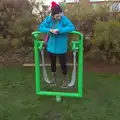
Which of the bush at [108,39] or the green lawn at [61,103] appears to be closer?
the green lawn at [61,103]

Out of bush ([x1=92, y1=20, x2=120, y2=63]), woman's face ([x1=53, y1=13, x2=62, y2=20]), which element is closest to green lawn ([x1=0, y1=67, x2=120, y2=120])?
bush ([x1=92, y1=20, x2=120, y2=63])

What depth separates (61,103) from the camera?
465cm

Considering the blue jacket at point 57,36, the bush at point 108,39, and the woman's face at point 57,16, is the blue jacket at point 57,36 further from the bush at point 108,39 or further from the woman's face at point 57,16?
the bush at point 108,39

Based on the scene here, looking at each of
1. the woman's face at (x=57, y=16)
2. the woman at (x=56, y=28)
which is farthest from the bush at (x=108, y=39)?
the woman's face at (x=57, y=16)

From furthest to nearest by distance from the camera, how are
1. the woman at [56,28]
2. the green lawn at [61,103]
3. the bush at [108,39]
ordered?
the bush at [108,39] < the woman at [56,28] < the green lawn at [61,103]

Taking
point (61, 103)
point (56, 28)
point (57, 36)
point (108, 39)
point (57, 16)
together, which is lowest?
point (61, 103)

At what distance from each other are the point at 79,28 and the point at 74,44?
9.83 feet

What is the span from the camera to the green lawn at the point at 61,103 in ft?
13.7

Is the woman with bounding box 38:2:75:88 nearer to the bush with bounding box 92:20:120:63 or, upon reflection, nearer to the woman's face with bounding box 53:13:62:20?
the woman's face with bounding box 53:13:62:20

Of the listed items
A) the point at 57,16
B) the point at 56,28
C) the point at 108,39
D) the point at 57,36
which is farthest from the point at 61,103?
the point at 108,39

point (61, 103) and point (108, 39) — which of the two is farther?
point (108, 39)

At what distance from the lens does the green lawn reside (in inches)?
165

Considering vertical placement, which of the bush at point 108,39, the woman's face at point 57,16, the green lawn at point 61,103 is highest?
the woman's face at point 57,16

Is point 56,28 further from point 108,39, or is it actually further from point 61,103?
point 108,39
